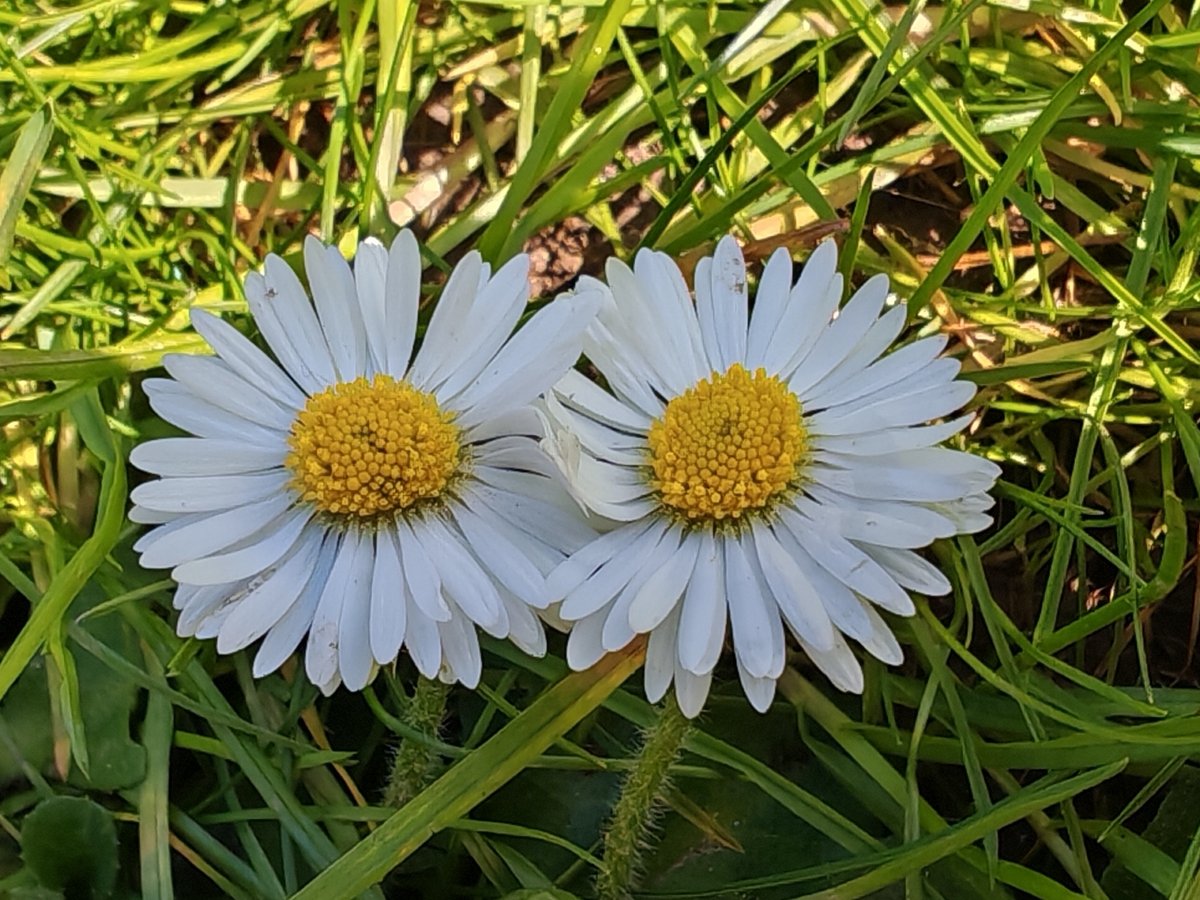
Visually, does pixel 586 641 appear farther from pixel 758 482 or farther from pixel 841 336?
pixel 841 336

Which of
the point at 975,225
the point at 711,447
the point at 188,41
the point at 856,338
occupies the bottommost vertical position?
the point at 711,447

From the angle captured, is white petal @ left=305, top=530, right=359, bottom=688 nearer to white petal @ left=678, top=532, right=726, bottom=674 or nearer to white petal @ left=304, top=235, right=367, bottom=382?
white petal @ left=304, top=235, right=367, bottom=382

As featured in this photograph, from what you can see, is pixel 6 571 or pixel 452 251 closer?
pixel 6 571

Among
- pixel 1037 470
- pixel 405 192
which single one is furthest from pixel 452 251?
pixel 1037 470

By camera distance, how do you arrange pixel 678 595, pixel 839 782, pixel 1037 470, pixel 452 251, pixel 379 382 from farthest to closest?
pixel 452 251 → pixel 1037 470 → pixel 839 782 → pixel 379 382 → pixel 678 595

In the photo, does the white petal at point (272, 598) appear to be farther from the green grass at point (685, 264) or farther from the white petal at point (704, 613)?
the white petal at point (704, 613)

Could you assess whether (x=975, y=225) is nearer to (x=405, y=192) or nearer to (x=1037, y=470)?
(x=1037, y=470)

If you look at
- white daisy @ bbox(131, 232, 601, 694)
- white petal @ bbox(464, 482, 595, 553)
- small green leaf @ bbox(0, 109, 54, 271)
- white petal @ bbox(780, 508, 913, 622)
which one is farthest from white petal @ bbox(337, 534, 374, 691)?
small green leaf @ bbox(0, 109, 54, 271)
